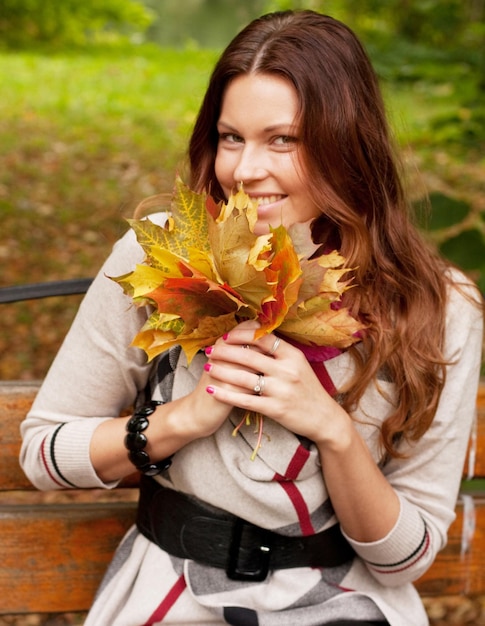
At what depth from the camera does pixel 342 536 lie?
1.96m

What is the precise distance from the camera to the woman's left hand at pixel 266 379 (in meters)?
1.65

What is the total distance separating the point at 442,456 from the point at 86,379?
828 millimetres

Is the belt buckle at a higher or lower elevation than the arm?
lower

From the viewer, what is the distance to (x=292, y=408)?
169 cm

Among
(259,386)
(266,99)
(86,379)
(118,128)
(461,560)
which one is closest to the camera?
(259,386)

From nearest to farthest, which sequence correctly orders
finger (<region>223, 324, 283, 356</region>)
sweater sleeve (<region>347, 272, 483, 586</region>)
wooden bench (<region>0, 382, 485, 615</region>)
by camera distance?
finger (<region>223, 324, 283, 356</region>) → sweater sleeve (<region>347, 272, 483, 586</region>) → wooden bench (<region>0, 382, 485, 615</region>)

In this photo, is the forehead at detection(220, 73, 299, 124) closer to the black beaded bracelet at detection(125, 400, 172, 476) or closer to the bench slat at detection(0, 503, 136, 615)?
the black beaded bracelet at detection(125, 400, 172, 476)

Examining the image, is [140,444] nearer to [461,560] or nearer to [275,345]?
[275,345]

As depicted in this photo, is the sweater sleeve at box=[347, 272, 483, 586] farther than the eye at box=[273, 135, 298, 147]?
Yes

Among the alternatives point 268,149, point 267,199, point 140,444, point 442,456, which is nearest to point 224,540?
point 140,444

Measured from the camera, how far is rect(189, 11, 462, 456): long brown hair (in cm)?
179

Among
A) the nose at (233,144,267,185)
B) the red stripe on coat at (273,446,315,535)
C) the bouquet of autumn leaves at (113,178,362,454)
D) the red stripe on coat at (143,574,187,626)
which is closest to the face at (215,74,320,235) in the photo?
the nose at (233,144,267,185)

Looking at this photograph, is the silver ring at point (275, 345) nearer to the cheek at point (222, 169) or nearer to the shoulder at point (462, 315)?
the cheek at point (222, 169)

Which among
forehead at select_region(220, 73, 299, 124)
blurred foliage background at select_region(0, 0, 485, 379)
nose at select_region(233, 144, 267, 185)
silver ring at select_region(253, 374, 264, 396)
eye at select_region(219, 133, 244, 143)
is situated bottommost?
blurred foliage background at select_region(0, 0, 485, 379)
